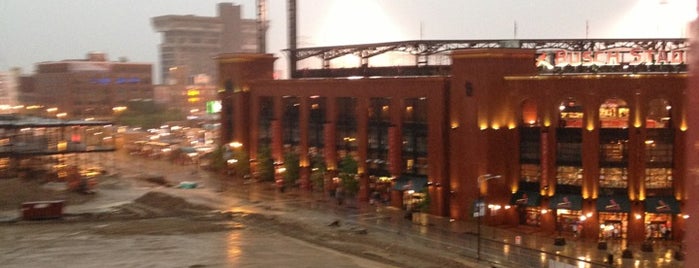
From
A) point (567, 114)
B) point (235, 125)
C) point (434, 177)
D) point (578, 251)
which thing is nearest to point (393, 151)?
point (434, 177)

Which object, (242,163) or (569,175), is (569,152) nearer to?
(569,175)

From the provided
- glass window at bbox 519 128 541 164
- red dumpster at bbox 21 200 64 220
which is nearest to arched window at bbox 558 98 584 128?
glass window at bbox 519 128 541 164

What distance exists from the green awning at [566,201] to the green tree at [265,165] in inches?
1308

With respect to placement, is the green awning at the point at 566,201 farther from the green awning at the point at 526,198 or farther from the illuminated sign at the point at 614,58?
the illuminated sign at the point at 614,58

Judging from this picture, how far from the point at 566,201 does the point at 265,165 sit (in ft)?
113

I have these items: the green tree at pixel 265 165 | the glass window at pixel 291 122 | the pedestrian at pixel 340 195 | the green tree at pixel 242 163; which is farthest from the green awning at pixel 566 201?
the green tree at pixel 242 163

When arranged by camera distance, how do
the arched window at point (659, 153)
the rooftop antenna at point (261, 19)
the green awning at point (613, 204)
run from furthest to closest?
1. the rooftop antenna at point (261, 19)
2. the arched window at point (659, 153)
3. the green awning at point (613, 204)

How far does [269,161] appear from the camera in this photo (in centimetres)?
7112

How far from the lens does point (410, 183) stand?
53812 mm

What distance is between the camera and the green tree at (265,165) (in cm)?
7119

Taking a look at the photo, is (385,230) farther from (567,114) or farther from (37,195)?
(37,195)

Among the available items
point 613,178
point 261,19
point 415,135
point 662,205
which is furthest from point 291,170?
point 662,205

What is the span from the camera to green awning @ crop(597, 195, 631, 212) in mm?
42656

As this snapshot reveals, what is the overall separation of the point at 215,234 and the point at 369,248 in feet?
38.3
